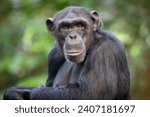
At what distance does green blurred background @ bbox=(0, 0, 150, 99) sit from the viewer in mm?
9922

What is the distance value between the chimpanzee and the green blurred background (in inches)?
145

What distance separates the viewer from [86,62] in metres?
5.63

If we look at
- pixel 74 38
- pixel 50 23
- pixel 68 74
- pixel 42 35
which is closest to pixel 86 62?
pixel 74 38

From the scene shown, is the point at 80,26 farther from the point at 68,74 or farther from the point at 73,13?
the point at 68,74

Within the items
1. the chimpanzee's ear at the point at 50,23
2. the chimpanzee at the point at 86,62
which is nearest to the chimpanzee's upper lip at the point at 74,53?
the chimpanzee at the point at 86,62

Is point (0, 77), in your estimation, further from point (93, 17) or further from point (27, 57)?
point (93, 17)

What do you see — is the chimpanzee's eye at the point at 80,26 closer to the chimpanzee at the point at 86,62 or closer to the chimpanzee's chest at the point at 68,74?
the chimpanzee at the point at 86,62

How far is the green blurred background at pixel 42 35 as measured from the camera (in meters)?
9.92

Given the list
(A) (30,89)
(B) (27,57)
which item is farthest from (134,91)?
(A) (30,89)

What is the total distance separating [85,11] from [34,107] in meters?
0.91

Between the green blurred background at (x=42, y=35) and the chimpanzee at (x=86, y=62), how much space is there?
3688mm

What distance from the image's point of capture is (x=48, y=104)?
18.1 ft

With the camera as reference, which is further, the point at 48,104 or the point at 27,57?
the point at 27,57

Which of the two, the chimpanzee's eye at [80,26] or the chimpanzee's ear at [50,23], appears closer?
the chimpanzee's eye at [80,26]
